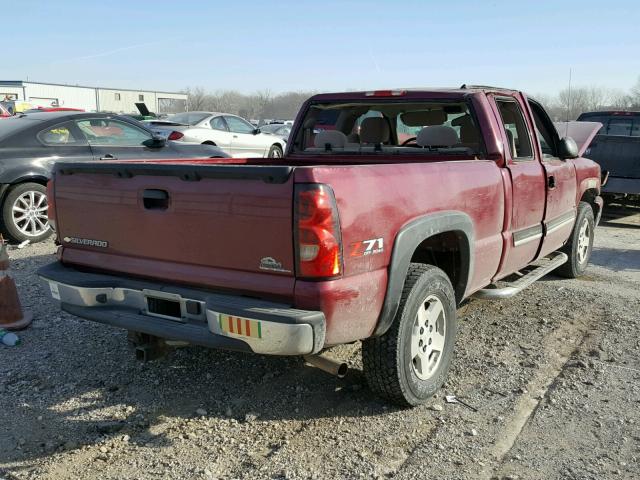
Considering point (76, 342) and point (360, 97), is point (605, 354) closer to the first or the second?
point (360, 97)

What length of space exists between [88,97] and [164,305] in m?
73.0

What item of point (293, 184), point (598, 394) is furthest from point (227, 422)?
point (598, 394)

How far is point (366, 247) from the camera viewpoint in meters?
2.87

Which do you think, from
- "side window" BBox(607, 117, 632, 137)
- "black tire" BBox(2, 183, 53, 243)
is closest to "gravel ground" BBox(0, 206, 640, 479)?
"black tire" BBox(2, 183, 53, 243)

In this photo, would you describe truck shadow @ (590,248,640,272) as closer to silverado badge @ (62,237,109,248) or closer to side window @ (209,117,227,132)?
silverado badge @ (62,237,109,248)

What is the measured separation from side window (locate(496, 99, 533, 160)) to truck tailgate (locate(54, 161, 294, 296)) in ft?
8.94

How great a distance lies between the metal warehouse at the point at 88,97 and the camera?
5817 cm

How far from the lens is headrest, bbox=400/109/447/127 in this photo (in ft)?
16.3

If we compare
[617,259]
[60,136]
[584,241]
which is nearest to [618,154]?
[617,259]

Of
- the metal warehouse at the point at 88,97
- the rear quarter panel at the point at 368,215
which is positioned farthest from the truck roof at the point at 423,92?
the metal warehouse at the point at 88,97

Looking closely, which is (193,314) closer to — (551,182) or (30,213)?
(551,182)

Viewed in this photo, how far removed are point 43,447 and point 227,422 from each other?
38.1 inches

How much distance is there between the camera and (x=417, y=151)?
15.2 ft

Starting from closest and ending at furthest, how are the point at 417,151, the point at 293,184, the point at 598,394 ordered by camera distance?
the point at 293,184 < the point at 598,394 < the point at 417,151
